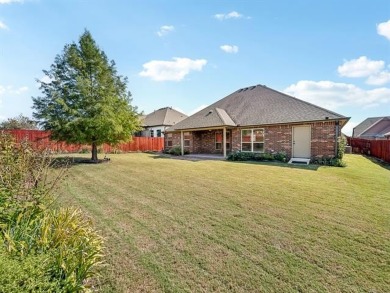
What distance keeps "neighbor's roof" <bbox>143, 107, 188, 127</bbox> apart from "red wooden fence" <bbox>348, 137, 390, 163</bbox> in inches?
932

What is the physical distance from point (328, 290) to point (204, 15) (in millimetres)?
11049

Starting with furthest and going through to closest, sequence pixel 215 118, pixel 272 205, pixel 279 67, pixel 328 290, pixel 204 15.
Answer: pixel 215 118
pixel 279 67
pixel 204 15
pixel 272 205
pixel 328 290

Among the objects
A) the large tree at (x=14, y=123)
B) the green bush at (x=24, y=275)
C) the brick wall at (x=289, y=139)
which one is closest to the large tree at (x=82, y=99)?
the large tree at (x=14, y=123)

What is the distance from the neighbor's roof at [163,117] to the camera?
34.1 meters

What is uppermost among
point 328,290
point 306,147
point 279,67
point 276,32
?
point 276,32

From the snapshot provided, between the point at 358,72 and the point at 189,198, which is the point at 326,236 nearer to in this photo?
the point at 189,198

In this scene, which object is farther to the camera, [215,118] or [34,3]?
[215,118]

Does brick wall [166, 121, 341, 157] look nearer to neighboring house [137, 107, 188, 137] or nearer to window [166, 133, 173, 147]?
window [166, 133, 173, 147]

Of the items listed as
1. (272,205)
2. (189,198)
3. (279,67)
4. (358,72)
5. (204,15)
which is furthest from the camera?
(358,72)

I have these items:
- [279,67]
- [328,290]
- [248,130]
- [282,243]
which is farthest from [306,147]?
[328,290]

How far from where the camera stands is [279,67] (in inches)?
570

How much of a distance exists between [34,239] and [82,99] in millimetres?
11677

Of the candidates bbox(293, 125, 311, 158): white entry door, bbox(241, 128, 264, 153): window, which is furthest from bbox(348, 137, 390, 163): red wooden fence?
bbox(241, 128, 264, 153): window

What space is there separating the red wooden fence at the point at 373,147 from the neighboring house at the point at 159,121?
2366 centimetres
